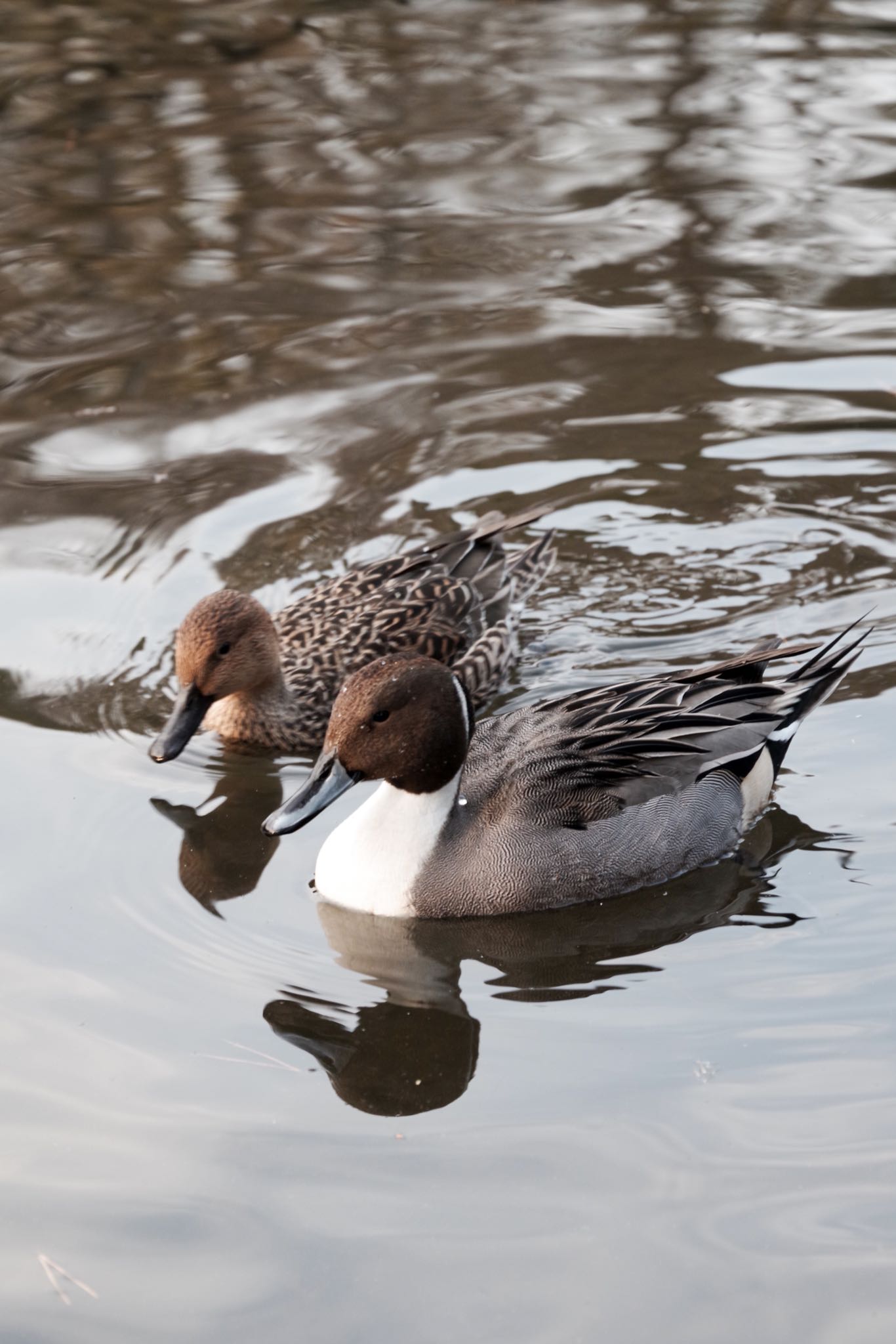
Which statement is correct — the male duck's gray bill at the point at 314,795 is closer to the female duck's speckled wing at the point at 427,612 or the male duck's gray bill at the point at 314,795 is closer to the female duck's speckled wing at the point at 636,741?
the female duck's speckled wing at the point at 636,741

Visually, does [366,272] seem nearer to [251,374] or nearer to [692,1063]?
[251,374]

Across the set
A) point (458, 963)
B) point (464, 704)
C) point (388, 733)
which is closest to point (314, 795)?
point (388, 733)

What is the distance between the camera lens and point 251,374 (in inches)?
367

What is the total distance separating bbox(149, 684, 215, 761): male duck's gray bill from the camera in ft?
20.5

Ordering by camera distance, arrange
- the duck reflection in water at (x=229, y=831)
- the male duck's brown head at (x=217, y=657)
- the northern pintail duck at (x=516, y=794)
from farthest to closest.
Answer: the male duck's brown head at (x=217, y=657) < the duck reflection in water at (x=229, y=831) < the northern pintail duck at (x=516, y=794)

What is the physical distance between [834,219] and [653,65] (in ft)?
10.6

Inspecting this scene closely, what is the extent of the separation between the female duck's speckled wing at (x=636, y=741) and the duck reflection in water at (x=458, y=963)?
0.28 m

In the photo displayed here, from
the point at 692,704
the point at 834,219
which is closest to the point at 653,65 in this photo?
the point at 834,219

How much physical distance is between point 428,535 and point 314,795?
9.32ft

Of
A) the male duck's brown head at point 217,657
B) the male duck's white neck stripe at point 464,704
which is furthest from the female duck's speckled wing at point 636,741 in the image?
the male duck's brown head at point 217,657

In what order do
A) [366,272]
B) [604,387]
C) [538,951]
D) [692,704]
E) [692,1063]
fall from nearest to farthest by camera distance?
[692,1063]
[538,951]
[692,704]
[604,387]
[366,272]

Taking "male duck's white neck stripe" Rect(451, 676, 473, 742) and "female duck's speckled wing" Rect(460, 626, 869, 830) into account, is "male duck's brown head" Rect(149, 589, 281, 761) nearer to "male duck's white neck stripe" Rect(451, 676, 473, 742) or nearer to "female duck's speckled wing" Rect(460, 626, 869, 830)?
"female duck's speckled wing" Rect(460, 626, 869, 830)

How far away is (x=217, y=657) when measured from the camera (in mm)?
6469

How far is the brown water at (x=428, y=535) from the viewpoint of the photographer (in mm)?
4246
